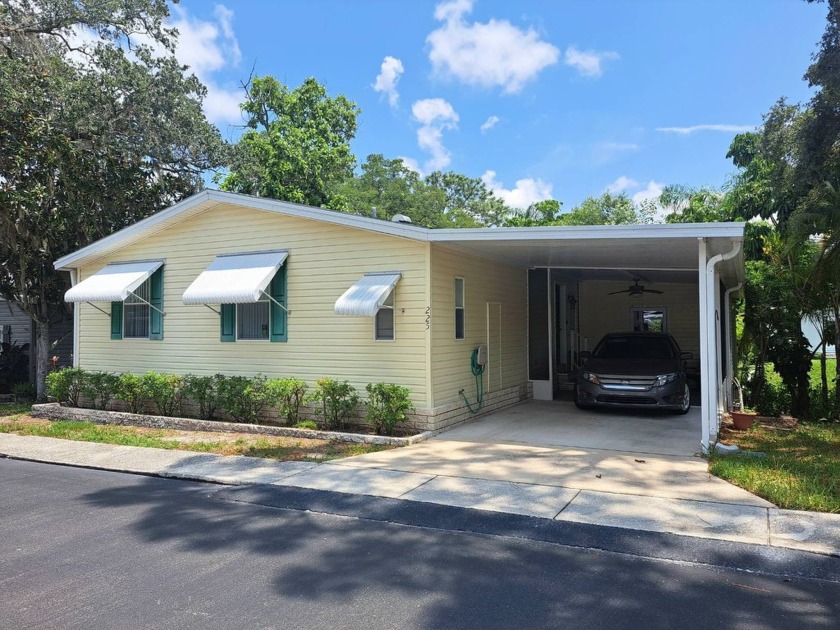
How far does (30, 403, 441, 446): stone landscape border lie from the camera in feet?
29.0

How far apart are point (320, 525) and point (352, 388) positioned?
426 cm

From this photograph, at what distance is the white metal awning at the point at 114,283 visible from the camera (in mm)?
11266

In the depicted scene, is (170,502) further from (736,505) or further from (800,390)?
(800,390)

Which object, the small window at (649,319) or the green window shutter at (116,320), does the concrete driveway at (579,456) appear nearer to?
the small window at (649,319)

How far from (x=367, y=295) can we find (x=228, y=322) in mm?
3577

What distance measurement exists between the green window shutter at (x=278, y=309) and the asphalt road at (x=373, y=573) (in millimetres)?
4889

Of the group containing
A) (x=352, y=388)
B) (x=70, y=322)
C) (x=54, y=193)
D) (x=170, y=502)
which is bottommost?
(x=170, y=502)

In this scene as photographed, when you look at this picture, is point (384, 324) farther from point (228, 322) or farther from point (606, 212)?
point (606, 212)

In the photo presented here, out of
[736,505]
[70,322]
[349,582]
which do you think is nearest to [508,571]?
[349,582]

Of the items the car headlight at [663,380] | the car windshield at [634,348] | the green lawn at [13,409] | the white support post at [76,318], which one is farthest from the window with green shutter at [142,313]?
the car headlight at [663,380]

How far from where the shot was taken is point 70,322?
17.6m

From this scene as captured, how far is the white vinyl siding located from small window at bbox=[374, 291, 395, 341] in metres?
0.11

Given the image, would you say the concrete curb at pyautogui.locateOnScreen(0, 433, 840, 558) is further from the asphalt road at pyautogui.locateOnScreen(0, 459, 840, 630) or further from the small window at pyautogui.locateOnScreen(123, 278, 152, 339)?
the small window at pyautogui.locateOnScreen(123, 278, 152, 339)

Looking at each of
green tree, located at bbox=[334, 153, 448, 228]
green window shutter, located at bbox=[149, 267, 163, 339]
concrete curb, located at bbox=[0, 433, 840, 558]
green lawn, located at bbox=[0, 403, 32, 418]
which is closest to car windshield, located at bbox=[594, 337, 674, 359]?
concrete curb, located at bbox=[0, 433, 840, 558]
